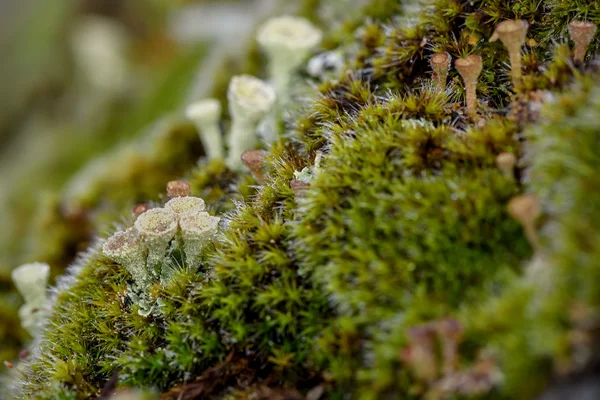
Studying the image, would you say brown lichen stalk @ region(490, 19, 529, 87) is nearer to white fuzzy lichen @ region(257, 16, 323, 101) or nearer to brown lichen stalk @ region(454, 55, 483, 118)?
brown lichen stalk @ region(454, 55, 483, 118)

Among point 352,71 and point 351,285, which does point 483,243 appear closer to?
point 351,285

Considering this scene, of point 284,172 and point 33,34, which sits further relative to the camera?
point 33,34

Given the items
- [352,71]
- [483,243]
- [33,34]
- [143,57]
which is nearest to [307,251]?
[483,243]

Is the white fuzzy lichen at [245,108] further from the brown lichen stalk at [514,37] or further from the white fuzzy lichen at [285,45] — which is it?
the brown lichen stalk at [514,37]

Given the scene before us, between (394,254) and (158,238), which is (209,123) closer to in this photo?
(158,238)

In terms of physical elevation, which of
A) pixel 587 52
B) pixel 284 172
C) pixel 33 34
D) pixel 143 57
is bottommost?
pixel 587 52

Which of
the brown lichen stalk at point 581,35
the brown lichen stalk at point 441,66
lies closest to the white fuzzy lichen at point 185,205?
the brown lichen stalk at point 441,66

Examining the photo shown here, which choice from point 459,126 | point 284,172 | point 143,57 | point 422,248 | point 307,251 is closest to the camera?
point 422,248

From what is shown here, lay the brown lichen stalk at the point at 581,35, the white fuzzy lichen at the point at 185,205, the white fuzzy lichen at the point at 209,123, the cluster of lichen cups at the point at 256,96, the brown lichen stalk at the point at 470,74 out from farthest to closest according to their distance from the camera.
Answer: the white fuzzy lichen at the point at 209,123 → the cluster of lichen cups at the point at 256,96 → the white fuzzy lichen at the point at 185,205 → the brown lichen stalk at the point at 470,74 → the brown lichen stalk at the point at 581,35

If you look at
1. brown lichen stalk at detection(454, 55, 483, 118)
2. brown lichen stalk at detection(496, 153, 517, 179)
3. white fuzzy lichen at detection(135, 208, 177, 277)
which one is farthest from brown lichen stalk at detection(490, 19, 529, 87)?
white fuzzy lichen at detection(135, 208, 177, 277)
